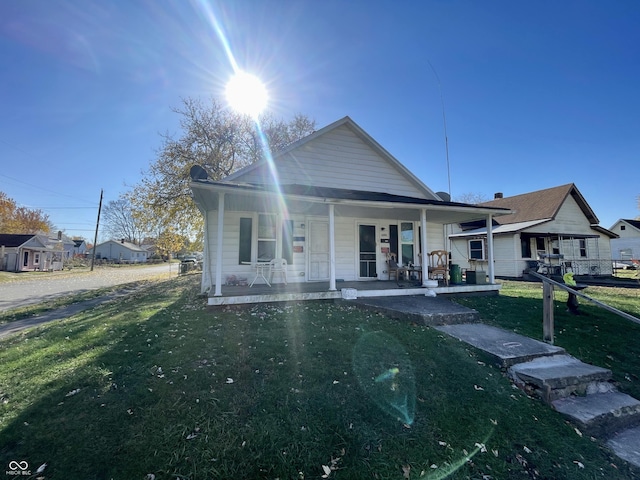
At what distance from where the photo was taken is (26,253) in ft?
102

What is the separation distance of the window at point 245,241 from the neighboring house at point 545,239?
16498 millimetres

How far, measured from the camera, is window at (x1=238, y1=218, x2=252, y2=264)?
9.02m

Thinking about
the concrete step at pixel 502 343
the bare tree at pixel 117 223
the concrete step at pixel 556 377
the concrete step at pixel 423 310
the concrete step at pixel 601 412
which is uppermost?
the bare tree at pixel 117 223

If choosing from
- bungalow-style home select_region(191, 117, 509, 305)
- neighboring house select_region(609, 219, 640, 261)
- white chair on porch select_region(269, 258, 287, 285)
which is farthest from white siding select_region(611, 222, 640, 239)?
white chair on porch select_region(269, 258, 287, 285)

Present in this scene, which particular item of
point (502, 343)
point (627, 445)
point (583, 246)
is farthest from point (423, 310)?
point (583, 246)

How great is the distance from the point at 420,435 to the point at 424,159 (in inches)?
576

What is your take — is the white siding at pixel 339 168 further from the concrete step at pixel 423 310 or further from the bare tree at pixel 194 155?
the bare tree at pixel 194 155

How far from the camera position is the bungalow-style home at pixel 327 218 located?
8.70 metres

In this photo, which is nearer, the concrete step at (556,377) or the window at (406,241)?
the concrete step at (556,377)

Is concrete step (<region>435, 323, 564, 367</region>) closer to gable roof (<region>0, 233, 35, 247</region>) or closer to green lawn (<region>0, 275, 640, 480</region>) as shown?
green lawn (<region>0, 275, 640, 480</region>)

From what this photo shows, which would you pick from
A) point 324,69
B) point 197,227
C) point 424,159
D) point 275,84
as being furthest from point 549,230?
point 197,227

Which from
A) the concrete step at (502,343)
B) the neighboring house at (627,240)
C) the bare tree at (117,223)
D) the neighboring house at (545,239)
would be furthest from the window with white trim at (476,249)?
the bare tree at (117,223)

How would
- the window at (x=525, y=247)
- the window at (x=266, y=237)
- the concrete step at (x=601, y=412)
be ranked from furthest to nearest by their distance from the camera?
the window at (x=525, y=247)
the window at (x=266, y=237)
the concrete step at (x=601, y=412)

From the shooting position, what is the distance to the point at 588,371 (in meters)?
4.00
